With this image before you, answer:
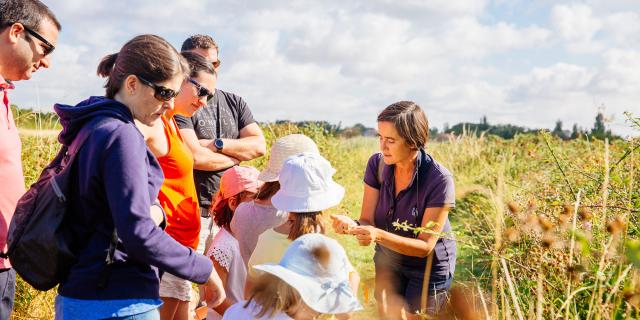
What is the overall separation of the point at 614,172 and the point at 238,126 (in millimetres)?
2428

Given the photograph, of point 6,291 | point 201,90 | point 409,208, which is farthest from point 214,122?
point 6,291

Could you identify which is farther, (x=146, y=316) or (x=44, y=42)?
(x=44, y=42)

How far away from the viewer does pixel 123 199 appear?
1.88 metres

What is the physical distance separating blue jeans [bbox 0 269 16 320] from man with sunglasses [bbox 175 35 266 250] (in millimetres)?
1281

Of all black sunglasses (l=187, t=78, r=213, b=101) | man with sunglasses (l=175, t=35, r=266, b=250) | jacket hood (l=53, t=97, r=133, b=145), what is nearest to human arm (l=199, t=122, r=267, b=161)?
man with sunglasses (l=175, t=35, r=266, b=250)

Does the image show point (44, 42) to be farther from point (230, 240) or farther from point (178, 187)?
point (230, 240)

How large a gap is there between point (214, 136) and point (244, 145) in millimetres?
203

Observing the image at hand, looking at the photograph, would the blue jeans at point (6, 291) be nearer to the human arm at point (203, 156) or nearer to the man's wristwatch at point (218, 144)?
the human arm at point (203, 156)

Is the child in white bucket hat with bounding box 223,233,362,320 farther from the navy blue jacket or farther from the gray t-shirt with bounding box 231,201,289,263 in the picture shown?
the gray t-shirt with bounding box 231,201,289,263

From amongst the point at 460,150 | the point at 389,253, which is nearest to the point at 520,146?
the point at 460,150

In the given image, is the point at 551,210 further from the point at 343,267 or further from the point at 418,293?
the point at 343,267

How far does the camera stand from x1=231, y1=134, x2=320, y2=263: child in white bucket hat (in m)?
3.11

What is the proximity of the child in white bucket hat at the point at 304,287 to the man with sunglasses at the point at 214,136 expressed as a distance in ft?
5.19

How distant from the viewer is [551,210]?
373 cm
